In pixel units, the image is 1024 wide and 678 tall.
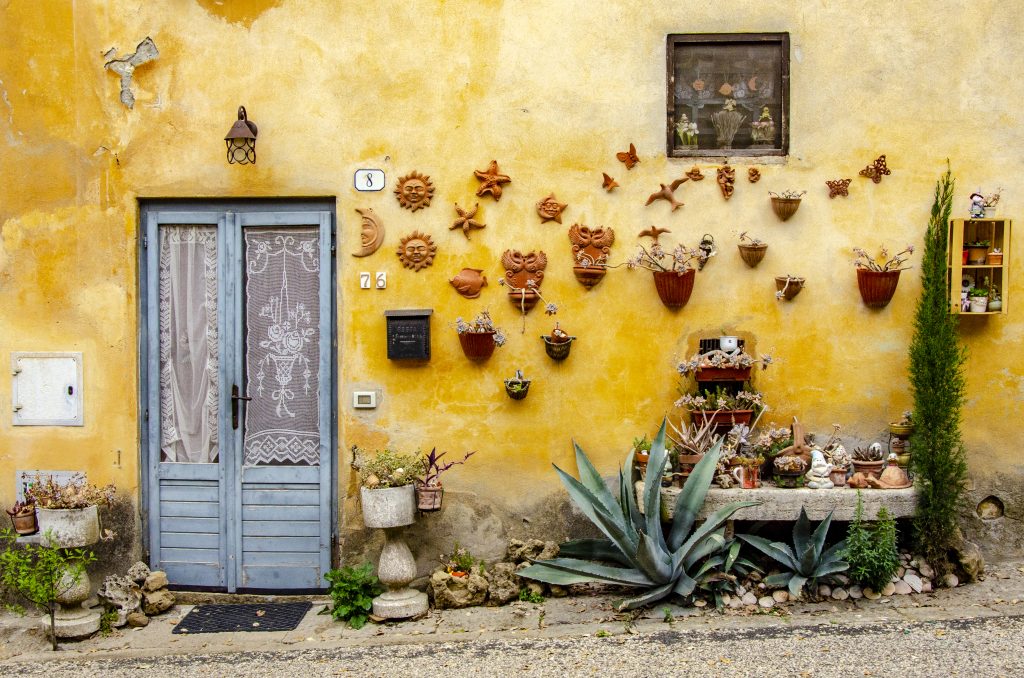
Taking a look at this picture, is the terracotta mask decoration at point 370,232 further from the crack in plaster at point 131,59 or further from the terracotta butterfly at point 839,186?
the terracotta butterfly at point 839,186

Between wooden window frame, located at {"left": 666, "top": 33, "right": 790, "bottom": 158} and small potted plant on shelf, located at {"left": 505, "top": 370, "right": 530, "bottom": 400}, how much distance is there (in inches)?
62.6

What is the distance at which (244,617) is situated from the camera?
562 cm

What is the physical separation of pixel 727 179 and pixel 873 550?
7.31ft

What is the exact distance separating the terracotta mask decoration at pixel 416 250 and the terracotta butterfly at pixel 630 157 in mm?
1219

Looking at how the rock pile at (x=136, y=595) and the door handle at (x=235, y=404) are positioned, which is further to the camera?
the door handle at (x=235, y=404)

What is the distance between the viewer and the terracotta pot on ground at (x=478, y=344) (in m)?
5.64

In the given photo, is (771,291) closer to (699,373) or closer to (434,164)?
(699,373)

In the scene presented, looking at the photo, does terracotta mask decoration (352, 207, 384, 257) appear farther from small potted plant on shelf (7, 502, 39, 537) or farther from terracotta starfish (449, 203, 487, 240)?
small potted plant on shelf (7, 502, 39, 537)

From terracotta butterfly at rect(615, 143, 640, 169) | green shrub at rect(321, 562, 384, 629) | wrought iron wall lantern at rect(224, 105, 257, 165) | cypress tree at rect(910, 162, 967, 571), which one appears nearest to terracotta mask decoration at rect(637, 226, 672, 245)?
terracotta butterfly at rect(615, 143, 640, 169)

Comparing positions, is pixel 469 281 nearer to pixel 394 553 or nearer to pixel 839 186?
pixel 394 553

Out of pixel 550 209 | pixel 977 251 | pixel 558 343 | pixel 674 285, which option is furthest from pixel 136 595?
pixel 977 251

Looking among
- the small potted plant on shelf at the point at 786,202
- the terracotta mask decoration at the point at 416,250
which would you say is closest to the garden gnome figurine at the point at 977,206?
the small potted plant on shelf at the point at 786,202

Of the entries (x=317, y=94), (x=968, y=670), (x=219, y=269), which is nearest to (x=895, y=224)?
(x=968, y=670)

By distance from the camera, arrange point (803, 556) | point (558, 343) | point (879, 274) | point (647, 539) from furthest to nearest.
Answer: point (558, 343) < point (879, 274) < point (803, 556) < point (647, 539)
